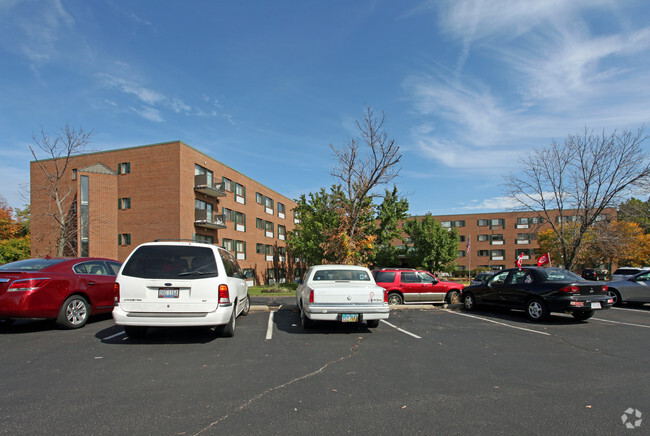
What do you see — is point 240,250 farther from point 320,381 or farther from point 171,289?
point 320,381

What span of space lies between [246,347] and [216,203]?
104 feet

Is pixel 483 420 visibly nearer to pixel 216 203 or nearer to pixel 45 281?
pixel 45 281

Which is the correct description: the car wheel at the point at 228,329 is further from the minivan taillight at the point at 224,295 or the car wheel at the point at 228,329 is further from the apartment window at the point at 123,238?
the apartment window at the point at 123,238

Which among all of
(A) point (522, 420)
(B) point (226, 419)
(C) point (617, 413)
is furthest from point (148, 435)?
(C) point (617, 413)

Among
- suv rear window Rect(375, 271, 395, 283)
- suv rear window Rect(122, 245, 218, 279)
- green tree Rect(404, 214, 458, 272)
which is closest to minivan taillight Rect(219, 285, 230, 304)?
suv rear window Rect(122, 245, 218, 279)

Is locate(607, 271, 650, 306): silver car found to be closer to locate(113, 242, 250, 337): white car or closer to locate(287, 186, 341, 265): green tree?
locate(113, 242, 250, 337): white car

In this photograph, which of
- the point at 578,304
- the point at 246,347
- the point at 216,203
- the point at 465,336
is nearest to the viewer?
the point at 246,347

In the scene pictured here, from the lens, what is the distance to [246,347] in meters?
6.77

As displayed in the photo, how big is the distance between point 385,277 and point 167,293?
9478 millimetres

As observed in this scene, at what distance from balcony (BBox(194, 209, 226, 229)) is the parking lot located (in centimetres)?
2454

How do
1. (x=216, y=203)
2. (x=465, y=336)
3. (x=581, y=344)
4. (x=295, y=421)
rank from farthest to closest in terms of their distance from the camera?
(x=216, y=203) < (x=465, y=336) < (x=581, y=344) < (x=295, y=421)

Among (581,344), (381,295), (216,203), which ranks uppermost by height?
(216,203)

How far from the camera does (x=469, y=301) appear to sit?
42.7 feet

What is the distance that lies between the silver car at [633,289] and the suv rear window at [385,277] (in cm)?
771
